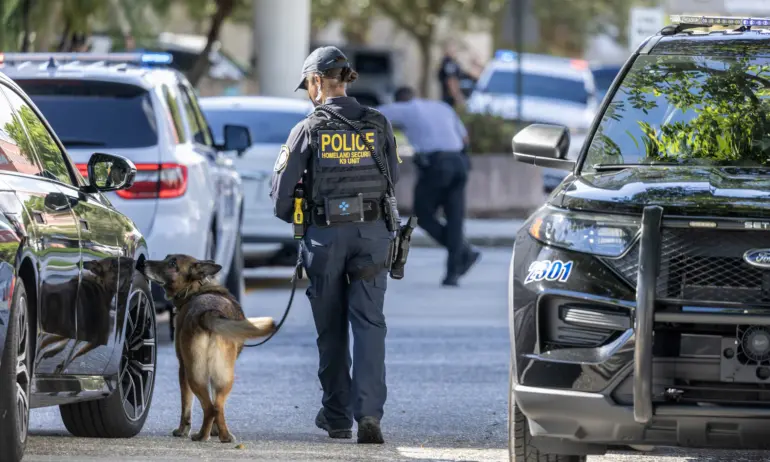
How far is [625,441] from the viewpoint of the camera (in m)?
6.07

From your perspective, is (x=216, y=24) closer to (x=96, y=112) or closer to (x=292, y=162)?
(x=96, y=112)

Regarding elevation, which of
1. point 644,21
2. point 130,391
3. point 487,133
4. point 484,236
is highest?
point 644,21

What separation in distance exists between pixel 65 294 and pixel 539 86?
25138 mm

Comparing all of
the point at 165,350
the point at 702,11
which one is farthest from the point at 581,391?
the point at 702,11

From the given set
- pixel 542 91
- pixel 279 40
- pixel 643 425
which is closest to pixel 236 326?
pixel 643 425

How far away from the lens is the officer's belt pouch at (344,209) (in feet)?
26.6

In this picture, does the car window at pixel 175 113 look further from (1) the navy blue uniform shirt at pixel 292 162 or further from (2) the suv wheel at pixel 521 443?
(2) the suv wheel at pixel 521 443

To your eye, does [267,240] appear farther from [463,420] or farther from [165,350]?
[463,420]

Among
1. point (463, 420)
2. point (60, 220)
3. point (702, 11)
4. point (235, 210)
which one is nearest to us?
point (60, 220)

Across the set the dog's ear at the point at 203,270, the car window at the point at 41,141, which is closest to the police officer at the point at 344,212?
the dog's ear at the point at 203,270

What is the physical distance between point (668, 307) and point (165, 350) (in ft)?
22.6

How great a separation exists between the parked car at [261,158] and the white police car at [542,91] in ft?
41.1

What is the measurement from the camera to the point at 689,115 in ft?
24.7

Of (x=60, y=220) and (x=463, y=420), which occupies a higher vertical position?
(x=60, y=220)
